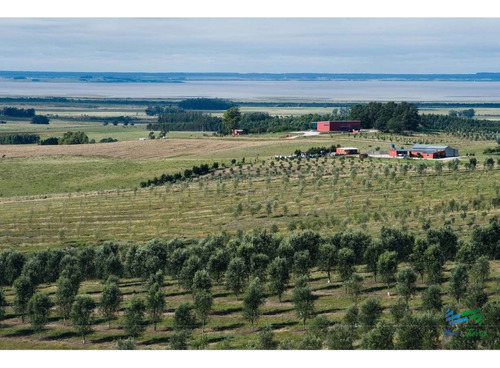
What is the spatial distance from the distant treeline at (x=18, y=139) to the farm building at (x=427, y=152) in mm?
70200

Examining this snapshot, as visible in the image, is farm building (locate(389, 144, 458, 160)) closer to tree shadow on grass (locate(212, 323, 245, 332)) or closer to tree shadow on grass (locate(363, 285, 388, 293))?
tree shadow on grass (locate(363, 285, 388, 293))

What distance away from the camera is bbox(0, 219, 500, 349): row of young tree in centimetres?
3850

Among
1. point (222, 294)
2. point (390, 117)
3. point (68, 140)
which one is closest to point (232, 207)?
point (222, 294)

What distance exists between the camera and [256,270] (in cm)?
4581

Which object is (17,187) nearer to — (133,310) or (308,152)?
(308,152)

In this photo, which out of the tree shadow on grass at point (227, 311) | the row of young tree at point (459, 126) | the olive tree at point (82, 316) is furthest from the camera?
the row of young tree at point (459, 126)

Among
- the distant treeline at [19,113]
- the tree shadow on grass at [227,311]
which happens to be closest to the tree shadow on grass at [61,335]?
the tree shadow on grass at [227,311]

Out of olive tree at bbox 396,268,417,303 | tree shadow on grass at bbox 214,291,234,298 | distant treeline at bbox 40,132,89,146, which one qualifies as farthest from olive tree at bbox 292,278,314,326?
distant treeline at bbox 40,132,89,146

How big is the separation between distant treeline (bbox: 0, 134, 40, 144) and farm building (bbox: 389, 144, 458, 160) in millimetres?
70200

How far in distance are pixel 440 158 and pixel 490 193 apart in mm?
25073

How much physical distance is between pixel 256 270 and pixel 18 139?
99.2 meters

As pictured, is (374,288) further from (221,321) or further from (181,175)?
Answer: (181,175)

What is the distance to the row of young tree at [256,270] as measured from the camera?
38.5m

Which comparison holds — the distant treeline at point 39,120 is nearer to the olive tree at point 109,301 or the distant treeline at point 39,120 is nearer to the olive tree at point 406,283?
the olive tree at point 109,301
